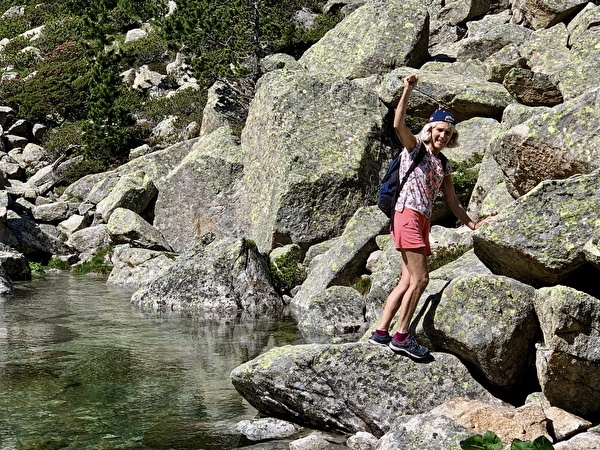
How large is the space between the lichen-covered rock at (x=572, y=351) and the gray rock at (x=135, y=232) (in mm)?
23695

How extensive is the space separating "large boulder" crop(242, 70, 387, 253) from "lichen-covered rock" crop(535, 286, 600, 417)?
15.8m

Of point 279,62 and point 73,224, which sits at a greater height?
point 279,62

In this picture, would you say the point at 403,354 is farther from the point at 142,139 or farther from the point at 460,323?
the point at 142,139

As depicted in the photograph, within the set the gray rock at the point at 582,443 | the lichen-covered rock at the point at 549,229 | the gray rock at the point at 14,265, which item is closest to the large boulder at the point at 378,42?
the gray rock at the point at 14,265

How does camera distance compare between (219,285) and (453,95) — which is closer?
(219,285)

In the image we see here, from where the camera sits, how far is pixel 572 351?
9312 mm

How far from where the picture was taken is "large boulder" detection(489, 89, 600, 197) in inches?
517

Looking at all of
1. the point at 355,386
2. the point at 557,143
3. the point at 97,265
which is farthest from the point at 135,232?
the point at 355,386

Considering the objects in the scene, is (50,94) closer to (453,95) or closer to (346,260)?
(453,95)

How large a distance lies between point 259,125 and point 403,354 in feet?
63.5

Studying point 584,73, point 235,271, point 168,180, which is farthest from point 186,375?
point 168,180

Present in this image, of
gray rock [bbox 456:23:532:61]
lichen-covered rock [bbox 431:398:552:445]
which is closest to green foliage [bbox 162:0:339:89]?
gray rock [bbox 456:23:532:61]

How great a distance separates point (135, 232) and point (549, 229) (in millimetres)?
23857

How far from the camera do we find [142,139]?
5034 cm
